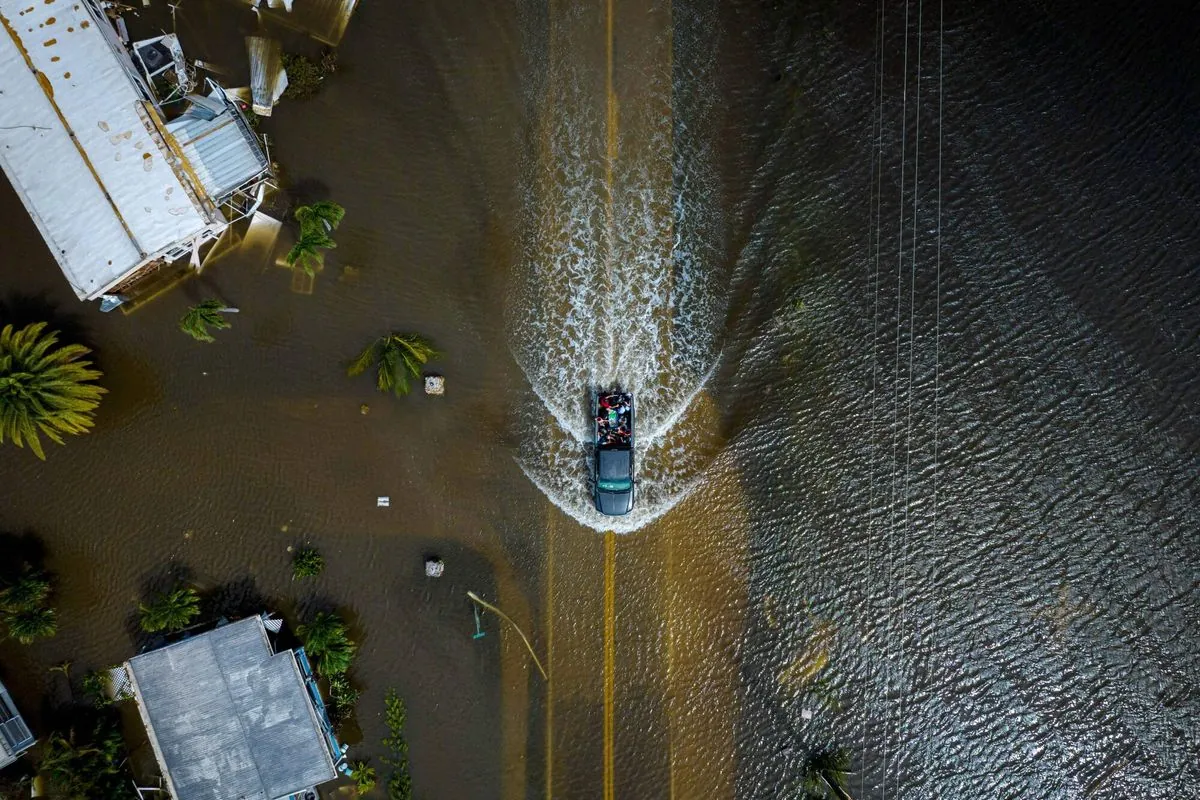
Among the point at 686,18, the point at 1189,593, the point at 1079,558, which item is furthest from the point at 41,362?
the point at 1189,593

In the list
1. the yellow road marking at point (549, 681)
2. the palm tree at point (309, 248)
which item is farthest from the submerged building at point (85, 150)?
the yellow road marking at point (549, 681)

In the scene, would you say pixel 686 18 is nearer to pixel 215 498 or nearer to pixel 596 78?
pixel 596 78

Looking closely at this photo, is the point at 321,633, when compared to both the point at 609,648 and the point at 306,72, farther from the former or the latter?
the point at 306,72

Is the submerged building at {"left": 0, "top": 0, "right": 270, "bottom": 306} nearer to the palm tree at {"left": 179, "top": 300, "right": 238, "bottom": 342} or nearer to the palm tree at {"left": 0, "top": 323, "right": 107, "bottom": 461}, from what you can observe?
the palm tree at {"left": 179, "top": 300, "right": 238, "bottom": 342}

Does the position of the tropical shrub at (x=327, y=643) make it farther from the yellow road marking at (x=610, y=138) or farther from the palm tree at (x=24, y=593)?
the yellow road marking at (x=610, y=138)

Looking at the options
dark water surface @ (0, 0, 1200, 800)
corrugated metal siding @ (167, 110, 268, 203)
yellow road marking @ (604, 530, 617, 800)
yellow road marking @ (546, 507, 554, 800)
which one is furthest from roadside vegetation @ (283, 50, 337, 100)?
yellow road marking @ (604, 530, 617, 800)

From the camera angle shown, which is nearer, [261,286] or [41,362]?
[41,362]

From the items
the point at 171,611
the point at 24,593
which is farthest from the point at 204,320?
the point at 24,593
